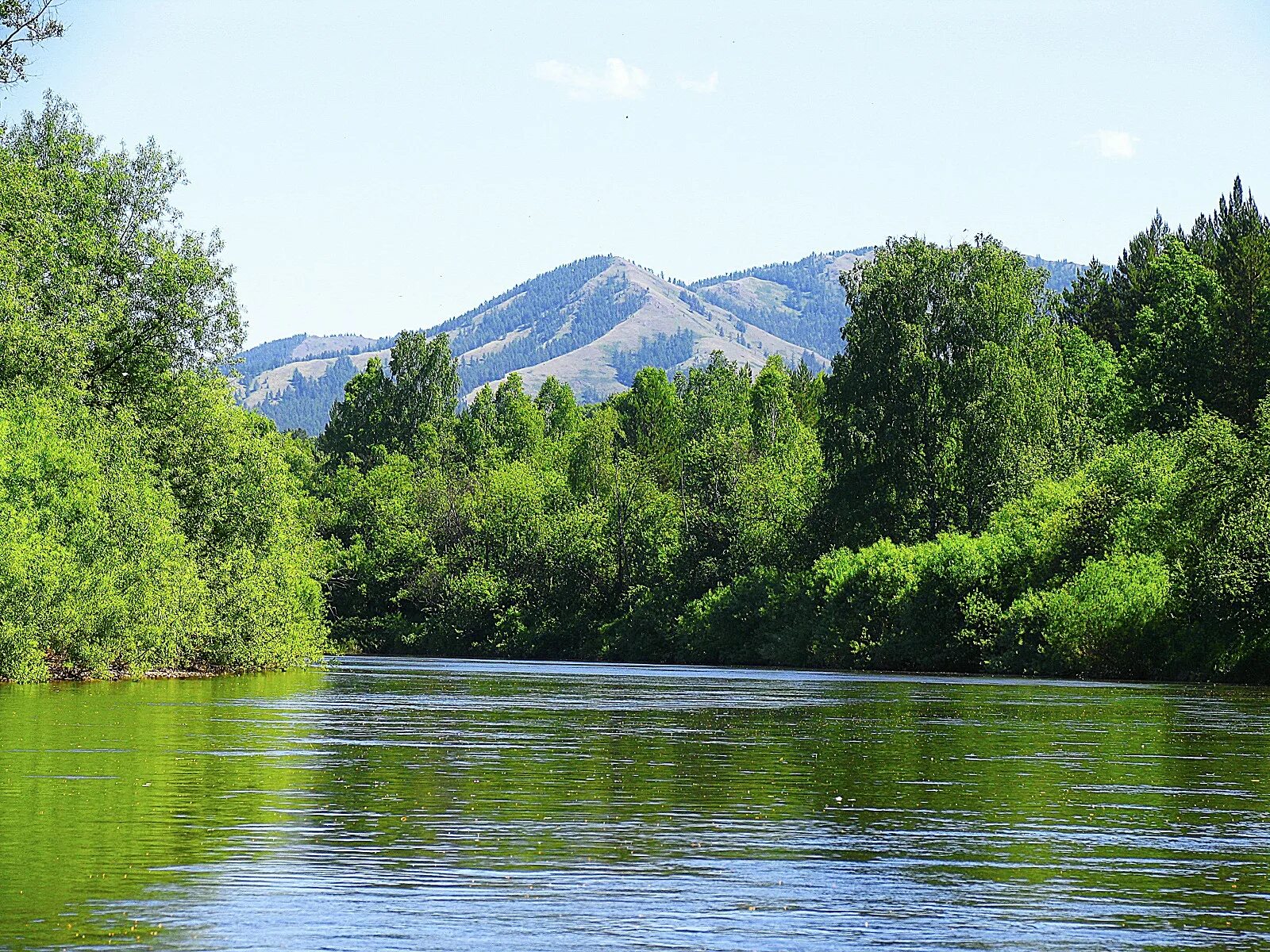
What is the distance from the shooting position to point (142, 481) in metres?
60.2

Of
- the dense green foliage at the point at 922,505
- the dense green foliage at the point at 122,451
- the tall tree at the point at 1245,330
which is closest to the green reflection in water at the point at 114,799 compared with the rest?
the dense green foliage at the point at 122,451

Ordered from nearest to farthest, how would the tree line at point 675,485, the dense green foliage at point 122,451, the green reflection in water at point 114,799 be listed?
1. the green reflection in water at point 114,799
2. the dense green foliage at point 122,451
3. the tree line at point 675,485

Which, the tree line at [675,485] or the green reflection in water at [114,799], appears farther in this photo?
the tree line at [675,485]

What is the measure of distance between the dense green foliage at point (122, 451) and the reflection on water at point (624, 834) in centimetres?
1516

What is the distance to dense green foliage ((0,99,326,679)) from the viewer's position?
49656 millimetres

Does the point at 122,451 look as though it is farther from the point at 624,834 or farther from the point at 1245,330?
the point at 1245,330

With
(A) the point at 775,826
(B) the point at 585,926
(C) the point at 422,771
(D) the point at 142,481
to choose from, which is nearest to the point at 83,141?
(D) the point at 142,481

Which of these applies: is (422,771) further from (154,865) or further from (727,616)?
(727,616)

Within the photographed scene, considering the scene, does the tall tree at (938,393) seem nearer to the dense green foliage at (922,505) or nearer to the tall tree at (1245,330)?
the dense green foliage at (922,505)

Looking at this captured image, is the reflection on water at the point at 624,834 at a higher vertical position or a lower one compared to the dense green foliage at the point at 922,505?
lower

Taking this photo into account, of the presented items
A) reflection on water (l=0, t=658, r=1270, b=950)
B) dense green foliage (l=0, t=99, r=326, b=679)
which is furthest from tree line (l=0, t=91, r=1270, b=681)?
reflection on water (l=0, t=658, r=1270, b=950)

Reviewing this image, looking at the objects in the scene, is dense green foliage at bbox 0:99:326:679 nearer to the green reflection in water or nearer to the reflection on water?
the green reflection in water

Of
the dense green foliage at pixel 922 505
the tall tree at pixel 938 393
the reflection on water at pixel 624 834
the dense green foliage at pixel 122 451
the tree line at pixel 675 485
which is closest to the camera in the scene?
the reflection on water at pixel 624 834

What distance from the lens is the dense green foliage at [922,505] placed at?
67.2m
